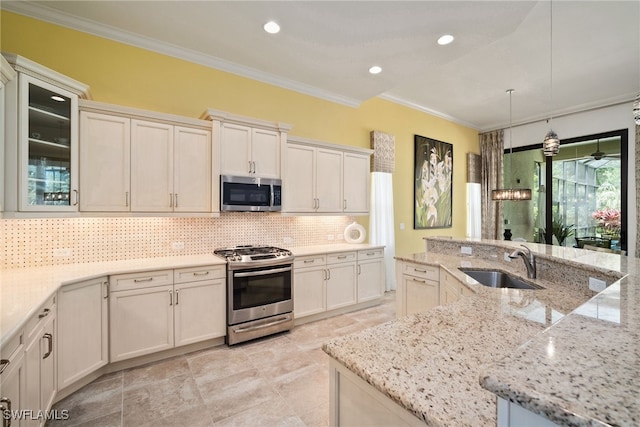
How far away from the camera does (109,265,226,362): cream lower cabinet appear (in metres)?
2.43

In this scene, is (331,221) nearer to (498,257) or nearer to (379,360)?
(498,257)

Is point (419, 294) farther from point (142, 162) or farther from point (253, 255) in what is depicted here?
point (142, 162)

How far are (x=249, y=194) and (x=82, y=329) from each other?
1852 mm

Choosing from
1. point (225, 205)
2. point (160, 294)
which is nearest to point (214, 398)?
point (160, 294)

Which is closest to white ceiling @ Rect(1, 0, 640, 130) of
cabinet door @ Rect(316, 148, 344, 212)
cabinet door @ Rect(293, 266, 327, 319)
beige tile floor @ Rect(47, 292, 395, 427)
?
cabinet door @ Rect(316, 148, 344, 212)

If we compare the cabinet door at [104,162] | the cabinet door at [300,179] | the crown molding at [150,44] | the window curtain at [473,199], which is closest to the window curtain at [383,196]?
the crown molding at [150,44]

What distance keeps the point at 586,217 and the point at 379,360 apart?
6.33 metres

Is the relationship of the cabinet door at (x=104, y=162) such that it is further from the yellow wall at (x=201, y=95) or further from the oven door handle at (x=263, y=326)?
Result: the oven door handle at (x=263, y=326)

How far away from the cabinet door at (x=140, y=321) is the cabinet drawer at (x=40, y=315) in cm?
54

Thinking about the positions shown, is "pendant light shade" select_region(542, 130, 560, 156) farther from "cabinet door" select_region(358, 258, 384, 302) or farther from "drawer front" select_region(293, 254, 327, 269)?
"drawer front" select_region(293, 254, 327, 269)

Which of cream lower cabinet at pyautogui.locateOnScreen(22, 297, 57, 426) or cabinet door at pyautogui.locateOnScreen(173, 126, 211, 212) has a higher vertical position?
cabinet door at pyautogui.locateOnScreen(173, 126, 211, 212)

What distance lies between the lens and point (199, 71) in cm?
331

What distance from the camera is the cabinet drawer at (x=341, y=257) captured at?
12.1ft

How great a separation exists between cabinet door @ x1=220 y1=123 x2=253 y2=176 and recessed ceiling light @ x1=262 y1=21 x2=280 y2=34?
39.3 inches
